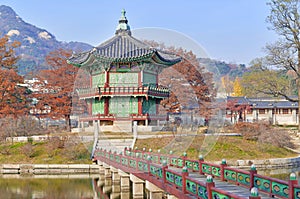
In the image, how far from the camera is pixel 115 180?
19.3 metres

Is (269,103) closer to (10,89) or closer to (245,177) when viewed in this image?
(10,89)

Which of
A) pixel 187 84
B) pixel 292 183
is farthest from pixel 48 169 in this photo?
pixel 292 183

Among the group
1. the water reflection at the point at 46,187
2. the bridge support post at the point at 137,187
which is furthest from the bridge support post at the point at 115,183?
the bridge support post at the point at 137,187

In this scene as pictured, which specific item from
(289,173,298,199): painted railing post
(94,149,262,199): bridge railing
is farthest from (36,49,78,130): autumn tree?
(289,173,298,199): painted railing post

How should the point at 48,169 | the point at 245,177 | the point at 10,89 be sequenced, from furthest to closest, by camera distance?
the point at 10,89 < the point at 48,169 < the point at 245,177

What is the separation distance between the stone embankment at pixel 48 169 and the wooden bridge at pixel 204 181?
7290mm

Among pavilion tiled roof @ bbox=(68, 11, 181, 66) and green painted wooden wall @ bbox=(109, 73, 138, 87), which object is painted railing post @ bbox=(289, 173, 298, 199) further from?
green painted wooden wall @ bbox=(109, 73, 138, 87)

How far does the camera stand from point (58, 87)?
35.9m

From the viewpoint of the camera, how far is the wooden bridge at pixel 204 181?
814 cm

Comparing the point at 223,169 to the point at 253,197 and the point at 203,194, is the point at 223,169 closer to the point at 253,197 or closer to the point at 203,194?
the point at 203,194

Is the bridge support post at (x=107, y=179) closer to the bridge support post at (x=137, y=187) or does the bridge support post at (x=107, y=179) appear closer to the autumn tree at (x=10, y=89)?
the bridge support post at (x=137, y=187)

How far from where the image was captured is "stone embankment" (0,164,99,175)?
76.2 ft

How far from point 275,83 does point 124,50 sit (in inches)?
523

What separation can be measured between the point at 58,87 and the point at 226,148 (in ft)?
56.9
